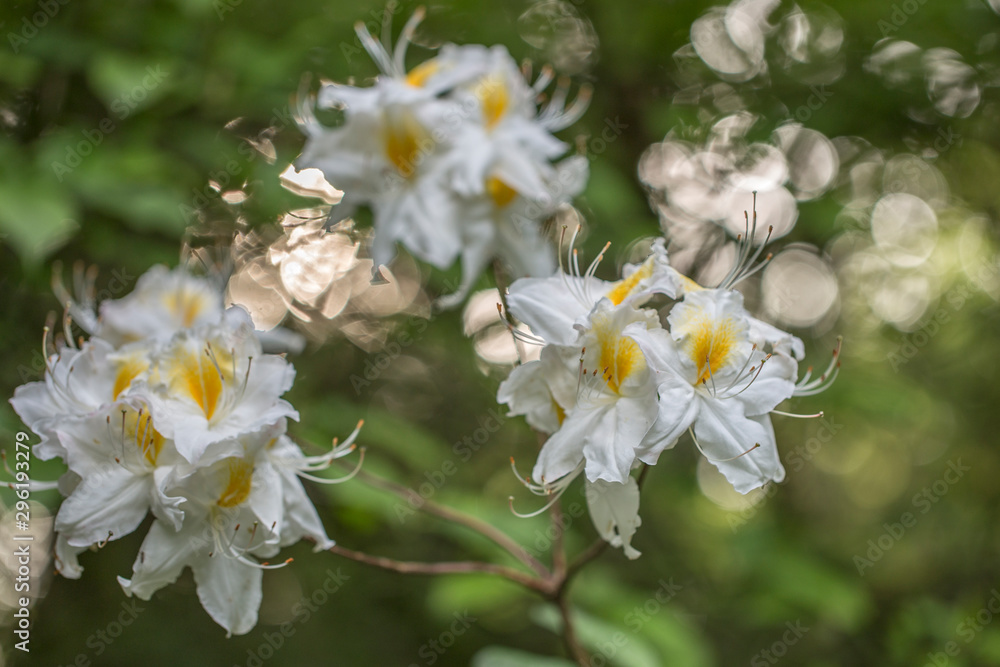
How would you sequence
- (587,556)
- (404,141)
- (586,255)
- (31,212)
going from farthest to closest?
(586,255) → (404,141) → (31,212) → (587,556)

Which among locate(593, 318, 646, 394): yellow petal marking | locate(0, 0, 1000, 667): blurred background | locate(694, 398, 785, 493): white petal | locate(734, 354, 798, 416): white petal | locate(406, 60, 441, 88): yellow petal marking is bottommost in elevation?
locate(0, 0, 1000, 667): blurred background

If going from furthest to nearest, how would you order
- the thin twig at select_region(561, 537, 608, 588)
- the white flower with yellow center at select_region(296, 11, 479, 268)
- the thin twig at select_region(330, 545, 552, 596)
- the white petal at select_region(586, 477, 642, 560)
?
the white flower with yellow center at select_region(296, 11, 479, 268)
the thin twig at select_region(330, 545, 552, 596)
the thin twig at select_region(561, 537, 608, 588)
the white petal at select_region(586, 477, 642, 560)

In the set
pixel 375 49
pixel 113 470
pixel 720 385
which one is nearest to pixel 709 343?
pixel 720 385

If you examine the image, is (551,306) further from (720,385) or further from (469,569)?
(469,569)

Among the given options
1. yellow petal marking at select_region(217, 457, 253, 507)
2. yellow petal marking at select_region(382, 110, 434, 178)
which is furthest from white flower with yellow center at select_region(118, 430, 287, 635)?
yellow petal marking at select_region(382, 110, 434, 178)

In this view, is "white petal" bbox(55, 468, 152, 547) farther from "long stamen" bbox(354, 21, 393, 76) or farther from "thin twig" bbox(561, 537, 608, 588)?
"long stamen" bbox(354, 21, 393, 76)

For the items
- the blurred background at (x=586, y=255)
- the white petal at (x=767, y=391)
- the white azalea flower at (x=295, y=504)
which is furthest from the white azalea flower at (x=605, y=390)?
the blurred background at (x=586, y=255)

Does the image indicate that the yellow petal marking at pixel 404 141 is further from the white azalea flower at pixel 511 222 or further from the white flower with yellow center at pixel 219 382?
the white flower with yellow center at pixel 219 382
